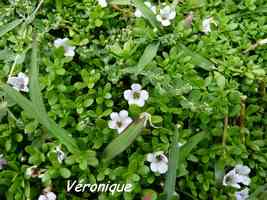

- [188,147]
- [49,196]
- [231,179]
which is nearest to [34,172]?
[49,196]

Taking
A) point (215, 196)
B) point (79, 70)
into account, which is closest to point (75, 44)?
point (79, 70)

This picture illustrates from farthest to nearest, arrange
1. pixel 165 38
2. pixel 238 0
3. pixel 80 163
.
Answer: pixel 238 0, pixel 165 38, pixel 80 163

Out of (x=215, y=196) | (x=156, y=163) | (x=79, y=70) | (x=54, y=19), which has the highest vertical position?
(x=54, y=19)

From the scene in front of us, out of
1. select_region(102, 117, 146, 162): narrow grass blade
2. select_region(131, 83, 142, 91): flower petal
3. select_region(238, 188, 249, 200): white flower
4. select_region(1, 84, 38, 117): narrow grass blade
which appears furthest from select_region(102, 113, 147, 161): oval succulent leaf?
select_region(238, 188, 249, 200): white flower

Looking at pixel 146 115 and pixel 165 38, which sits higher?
pixel 165 38

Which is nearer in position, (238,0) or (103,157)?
(103,157)

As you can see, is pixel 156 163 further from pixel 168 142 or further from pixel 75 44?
pixel 75 44

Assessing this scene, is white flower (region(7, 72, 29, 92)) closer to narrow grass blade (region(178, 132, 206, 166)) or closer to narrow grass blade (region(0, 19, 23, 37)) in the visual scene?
narrow grass blade (region(0, 19, 23, 37))

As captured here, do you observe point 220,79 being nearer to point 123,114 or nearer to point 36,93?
point 123,114
